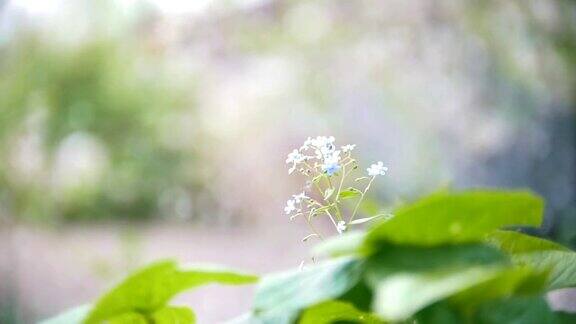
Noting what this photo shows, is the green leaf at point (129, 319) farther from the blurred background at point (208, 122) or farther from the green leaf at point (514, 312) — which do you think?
the blurred background at point (208, 122)

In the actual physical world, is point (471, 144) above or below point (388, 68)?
below

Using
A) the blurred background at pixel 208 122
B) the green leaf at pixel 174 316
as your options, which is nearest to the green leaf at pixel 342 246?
the green leaf at pixel 174 316

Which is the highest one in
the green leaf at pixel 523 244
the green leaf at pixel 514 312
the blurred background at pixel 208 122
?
the blurred background at pixel 208 122

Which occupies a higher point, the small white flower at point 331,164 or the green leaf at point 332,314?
the small white flower at point 331,164

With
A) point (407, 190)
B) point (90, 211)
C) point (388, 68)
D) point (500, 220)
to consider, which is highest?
point (388, 68)

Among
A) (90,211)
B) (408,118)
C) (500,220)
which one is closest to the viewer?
(500,220)

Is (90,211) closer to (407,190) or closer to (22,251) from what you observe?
(22,251)

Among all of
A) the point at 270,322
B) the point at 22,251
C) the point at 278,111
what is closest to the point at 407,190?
the point at 278,111

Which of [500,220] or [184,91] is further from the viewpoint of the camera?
[184,91]
